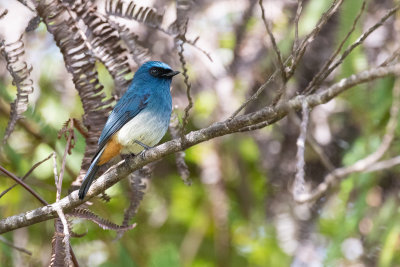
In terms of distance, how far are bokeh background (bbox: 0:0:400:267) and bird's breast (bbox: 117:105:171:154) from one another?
0.42 meters

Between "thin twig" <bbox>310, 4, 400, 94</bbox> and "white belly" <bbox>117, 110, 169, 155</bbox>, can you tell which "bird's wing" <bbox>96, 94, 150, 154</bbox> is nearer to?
"white belly" <bbox>117, 110, 169, 155</bbox>

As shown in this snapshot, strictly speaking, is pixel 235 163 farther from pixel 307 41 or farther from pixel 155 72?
pixel 307 41

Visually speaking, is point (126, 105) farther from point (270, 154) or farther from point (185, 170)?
point (270, 154)

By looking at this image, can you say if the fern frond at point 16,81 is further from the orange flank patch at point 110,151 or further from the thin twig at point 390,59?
the thin twig at point 390,59

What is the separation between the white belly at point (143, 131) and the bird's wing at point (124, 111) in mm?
58

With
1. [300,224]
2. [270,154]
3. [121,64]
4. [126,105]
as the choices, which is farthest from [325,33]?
[121,64]

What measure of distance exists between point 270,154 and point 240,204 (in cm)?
67

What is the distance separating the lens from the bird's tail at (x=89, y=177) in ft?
9.55

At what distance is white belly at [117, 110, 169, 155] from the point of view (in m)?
3.77

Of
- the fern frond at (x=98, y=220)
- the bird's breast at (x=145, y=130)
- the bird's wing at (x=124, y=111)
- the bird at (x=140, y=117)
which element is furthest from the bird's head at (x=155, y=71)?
the fern frond at (x=98, y=220)

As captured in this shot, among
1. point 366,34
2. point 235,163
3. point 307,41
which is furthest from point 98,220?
point 235,163

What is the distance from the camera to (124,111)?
4.00 metres

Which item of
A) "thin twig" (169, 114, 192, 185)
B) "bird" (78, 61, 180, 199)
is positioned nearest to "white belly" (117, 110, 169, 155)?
"bird" (78, 61, 180, 199)

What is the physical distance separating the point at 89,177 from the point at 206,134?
965 millimetres
